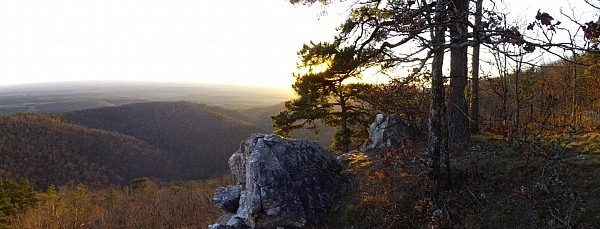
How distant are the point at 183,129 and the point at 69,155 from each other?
36.3 meters

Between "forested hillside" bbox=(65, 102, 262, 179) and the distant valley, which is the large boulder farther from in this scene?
"forested hillside" bbox=(65, 102, 262, 179)

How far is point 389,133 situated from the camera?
11.0m

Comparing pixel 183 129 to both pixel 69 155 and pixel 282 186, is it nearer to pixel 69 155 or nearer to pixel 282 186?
pixel 69 155

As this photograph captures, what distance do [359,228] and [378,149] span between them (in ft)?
15.0

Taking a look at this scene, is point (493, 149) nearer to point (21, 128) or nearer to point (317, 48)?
point (317, 48)

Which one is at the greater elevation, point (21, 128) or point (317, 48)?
point (317, 48)

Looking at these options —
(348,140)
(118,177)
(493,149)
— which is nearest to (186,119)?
(118,177)

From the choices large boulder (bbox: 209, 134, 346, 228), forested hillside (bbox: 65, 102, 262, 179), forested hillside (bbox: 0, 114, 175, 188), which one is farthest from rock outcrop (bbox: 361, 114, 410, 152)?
forested hillside (bbox: 65, 102, 262, 179)

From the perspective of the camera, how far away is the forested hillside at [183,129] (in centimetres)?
9788

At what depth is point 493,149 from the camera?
26.5ft

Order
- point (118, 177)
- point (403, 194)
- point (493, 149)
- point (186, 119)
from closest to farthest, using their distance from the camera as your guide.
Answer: point (403, 194), point (493, 149), point (118, 177), point (186, 119)

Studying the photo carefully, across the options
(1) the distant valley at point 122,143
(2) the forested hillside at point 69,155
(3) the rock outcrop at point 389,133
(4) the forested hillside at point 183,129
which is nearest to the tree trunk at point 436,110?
(3) the rock outcrop at point 389,133

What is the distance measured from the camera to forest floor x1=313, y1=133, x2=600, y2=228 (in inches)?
208

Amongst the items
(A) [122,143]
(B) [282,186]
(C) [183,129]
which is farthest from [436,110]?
(C) [183,129]
